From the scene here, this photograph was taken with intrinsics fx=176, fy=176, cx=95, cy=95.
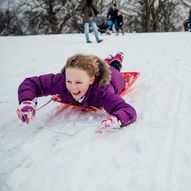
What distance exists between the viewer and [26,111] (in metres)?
1.30

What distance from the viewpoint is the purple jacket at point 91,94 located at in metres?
1.32

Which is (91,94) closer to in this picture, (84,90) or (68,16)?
(84,90)

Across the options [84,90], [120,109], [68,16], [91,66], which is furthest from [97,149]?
[68,16]

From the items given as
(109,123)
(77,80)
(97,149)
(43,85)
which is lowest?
(97,149)

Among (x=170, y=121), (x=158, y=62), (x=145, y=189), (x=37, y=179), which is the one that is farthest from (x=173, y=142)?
(x=158, y=62)

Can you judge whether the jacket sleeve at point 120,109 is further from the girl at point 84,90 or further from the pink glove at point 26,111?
the pink glove at point 26,111

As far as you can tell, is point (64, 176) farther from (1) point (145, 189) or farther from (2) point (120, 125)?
(2) point (120, 125)

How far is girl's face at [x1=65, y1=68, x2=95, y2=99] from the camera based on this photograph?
133cm

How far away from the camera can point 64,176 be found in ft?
3.10

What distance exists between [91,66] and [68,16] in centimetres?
1471

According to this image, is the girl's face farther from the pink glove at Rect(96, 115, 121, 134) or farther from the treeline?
the treeline

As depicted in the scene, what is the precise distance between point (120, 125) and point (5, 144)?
0.81m

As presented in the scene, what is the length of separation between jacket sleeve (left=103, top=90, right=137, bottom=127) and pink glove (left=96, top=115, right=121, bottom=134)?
36 mm

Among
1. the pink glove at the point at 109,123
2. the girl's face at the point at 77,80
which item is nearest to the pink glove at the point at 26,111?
the girl's face at the point at 77,80
